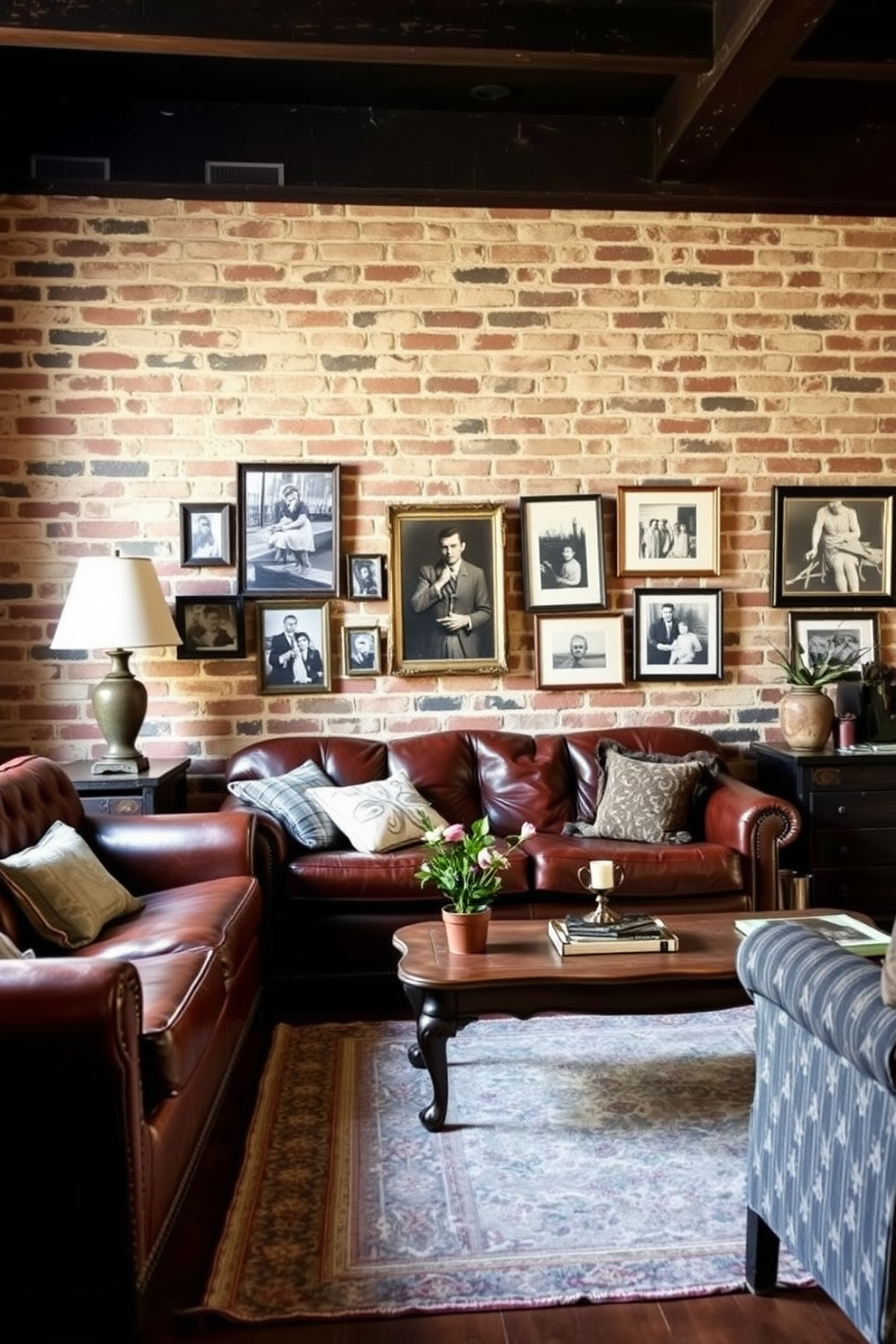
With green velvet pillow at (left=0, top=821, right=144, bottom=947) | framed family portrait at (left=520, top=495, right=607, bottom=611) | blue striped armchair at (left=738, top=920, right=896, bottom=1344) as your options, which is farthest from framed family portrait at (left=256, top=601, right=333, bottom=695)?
blue striped armchair at (left=738, top=920, right=896, bottom=1344)

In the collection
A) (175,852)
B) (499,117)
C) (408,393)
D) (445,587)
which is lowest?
(175,852)

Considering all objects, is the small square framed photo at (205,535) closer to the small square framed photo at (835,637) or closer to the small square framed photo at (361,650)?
the small square framed photo at (361,650)

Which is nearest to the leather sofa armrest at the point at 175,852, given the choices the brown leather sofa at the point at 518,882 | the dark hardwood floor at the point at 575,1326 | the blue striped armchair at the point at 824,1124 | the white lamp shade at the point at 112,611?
the brown leather sofa at the point at 518,882

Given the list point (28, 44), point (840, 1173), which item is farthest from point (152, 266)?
point (840, 1173)

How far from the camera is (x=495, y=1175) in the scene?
106 inches

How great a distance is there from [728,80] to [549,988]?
320 cm

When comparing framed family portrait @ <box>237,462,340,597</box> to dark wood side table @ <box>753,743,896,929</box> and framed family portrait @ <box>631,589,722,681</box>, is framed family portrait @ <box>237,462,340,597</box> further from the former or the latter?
dark wood side table @ <box>753,743,896,929</box>

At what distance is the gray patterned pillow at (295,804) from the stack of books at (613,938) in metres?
1.31

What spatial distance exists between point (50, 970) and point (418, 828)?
2236 mm

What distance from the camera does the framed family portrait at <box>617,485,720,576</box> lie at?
499cm

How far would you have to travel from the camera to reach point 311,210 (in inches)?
190

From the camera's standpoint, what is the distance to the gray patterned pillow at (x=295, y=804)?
416 cm

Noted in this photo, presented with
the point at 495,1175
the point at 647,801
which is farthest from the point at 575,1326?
the point at 647,801

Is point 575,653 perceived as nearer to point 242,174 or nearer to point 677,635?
point 677,635
